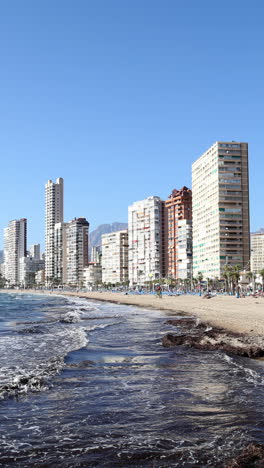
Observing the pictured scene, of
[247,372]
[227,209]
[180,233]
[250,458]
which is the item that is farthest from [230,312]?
[180,233]

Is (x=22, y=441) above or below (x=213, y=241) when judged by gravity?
below

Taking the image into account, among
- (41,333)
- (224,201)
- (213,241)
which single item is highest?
(224,201)

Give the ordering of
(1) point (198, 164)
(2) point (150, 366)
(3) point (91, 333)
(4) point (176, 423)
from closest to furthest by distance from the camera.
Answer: (4) point (176, 423), (2) point (150, 366), (3) point (91, 333), (1) point (198, 164)

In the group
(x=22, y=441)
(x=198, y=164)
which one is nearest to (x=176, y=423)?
(x=22, y=441)

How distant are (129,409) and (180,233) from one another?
575 feet

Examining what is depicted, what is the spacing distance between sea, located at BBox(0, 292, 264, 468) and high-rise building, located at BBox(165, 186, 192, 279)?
160 m

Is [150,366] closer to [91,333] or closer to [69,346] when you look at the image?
[69,346]

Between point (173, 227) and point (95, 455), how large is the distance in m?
187

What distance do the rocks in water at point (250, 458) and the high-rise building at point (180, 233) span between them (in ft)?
553

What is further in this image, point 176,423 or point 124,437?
point 176,423

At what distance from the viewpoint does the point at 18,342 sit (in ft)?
84.3

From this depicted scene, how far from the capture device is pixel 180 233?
18525 centimetres

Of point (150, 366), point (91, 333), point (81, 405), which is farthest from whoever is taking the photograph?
point (91, 333)

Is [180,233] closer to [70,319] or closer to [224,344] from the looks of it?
[70,319]
